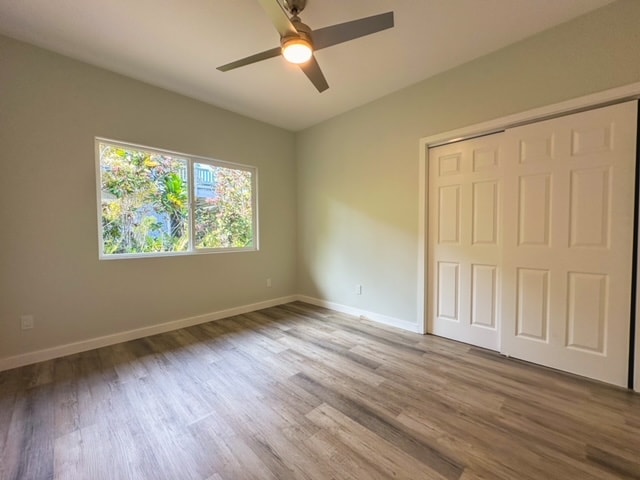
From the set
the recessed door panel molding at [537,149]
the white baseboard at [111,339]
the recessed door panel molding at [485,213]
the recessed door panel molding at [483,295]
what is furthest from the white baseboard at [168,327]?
the recessed door panel molding at [537,149]

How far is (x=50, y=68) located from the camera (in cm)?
238

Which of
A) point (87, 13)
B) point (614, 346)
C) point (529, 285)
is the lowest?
point (614, 346)

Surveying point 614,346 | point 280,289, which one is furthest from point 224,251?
point 614,346

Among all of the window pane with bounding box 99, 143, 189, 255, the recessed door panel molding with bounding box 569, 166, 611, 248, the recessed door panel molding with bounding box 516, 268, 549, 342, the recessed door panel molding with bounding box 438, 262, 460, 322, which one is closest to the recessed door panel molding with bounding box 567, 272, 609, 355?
the recessed door panel molding with bounding box 516, 268, 549, 342

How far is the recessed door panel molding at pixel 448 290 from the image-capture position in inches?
110

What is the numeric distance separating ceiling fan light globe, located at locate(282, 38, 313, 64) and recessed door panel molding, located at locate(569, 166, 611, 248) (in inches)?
88.8

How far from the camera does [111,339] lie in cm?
273

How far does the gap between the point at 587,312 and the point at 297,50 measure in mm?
2925

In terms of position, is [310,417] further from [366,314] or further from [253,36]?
[253,36]

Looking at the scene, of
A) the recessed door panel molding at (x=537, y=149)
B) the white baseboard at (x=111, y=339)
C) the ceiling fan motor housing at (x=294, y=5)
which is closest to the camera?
the ceiling fan motor housing at (x=294, y=5)

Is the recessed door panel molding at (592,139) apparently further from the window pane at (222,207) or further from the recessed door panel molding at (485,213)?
the window pane at (222,207)

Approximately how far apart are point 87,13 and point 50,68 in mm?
839

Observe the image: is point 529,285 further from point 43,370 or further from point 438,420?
point 43,370

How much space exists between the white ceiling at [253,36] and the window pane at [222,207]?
1.05 m
